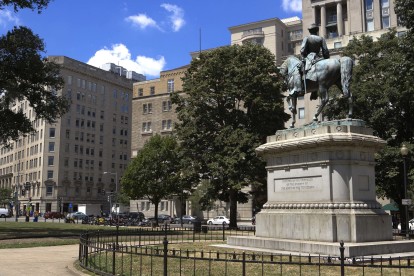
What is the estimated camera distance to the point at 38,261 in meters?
16.8

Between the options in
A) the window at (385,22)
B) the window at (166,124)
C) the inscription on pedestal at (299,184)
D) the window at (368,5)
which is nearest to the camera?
the inscription on pedestal at (299,184)

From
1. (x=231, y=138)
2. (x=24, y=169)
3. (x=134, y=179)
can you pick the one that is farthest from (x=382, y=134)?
(x=24, y=169)

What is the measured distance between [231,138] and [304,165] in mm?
23537

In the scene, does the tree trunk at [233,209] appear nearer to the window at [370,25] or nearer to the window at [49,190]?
the window at [370,25]

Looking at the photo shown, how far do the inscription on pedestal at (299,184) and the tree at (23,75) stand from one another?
76.2ft

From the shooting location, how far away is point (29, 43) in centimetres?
3606

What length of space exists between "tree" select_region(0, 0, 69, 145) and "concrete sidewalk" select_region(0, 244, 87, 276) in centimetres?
1637

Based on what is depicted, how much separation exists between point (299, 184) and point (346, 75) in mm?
4532

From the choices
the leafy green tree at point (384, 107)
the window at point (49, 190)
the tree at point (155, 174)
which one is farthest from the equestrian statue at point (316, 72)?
the window at point (49, 190)

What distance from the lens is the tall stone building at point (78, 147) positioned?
4646 inches

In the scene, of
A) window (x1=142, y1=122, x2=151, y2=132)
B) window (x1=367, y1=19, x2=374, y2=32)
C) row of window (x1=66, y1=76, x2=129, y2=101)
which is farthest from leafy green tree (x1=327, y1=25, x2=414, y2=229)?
row of window (x1=66, y1=76, x2=129, y2=101)

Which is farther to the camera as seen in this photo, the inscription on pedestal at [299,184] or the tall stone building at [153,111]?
the tall stone building at [153,111]

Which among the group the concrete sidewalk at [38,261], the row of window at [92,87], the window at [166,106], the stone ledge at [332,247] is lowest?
the concrete sidewalk at [38,261]

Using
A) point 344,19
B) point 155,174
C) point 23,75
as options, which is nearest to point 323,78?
point 23,75
